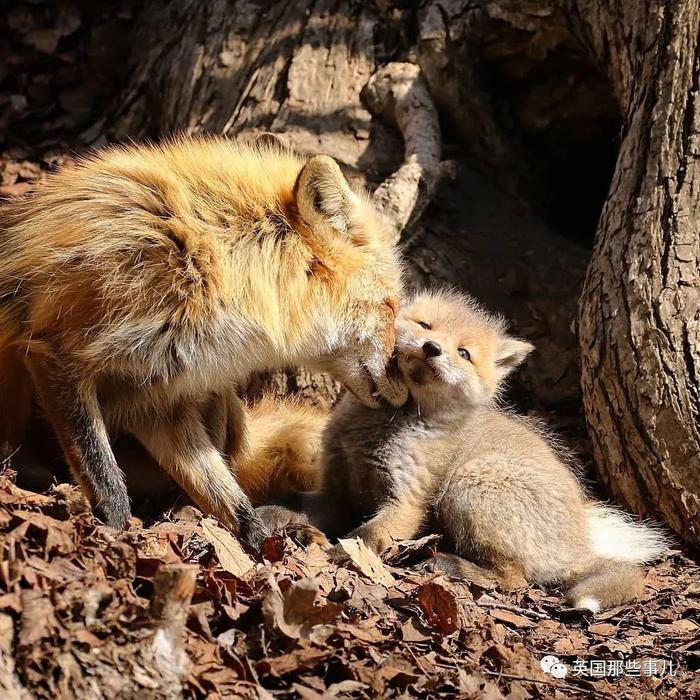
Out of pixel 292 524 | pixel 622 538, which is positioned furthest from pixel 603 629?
pixel 292 524

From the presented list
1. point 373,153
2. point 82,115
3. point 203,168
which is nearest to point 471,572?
point 203,168

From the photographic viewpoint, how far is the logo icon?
148 inches

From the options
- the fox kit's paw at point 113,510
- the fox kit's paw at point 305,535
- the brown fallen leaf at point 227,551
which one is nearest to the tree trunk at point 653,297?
the fox kit's paw at point 305,535

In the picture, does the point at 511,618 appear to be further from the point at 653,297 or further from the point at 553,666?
the point at 653,297

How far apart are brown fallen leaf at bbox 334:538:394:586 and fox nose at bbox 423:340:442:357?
1165mm

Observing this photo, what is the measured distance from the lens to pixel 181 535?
4.29 m

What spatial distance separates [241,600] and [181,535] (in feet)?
2.95

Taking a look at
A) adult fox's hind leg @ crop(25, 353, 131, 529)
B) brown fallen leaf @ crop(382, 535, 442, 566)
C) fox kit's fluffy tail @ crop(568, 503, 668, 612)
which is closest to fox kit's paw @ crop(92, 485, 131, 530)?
adult fox's hind leg @ crop(25, 353, 131, 529)

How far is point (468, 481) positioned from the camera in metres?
4.95

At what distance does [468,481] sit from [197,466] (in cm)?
154

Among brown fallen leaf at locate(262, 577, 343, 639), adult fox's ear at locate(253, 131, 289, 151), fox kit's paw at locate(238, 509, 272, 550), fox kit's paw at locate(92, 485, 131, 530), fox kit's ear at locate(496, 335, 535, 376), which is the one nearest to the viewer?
brown fallen leaf at locate(262, 577, 343, 639)

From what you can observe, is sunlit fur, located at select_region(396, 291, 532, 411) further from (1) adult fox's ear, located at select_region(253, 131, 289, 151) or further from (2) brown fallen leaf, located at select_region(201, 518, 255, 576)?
(2) brown fallen leaf, located at select_region(201, 518, 255, 576)

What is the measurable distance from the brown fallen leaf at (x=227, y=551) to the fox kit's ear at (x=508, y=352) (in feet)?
7.41

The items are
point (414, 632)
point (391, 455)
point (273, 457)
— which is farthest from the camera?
point (273, 457)
